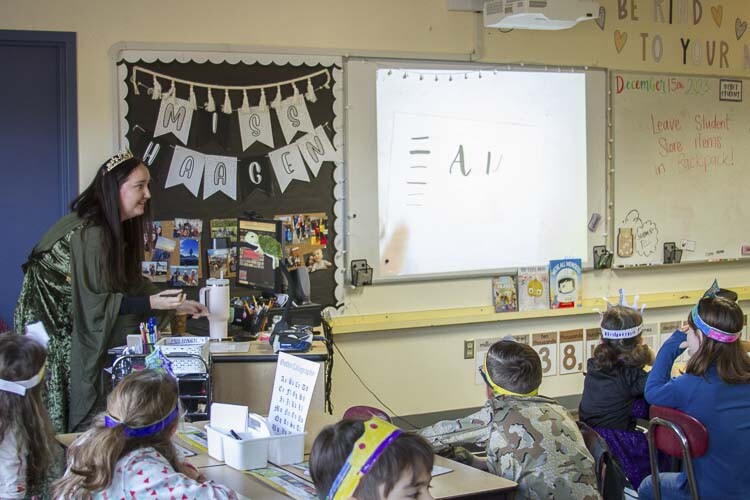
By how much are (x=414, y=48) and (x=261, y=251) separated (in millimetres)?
1798

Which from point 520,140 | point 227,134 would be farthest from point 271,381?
point 520,140

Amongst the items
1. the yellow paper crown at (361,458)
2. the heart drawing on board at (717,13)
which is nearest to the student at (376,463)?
the yellow paper crown at (361,458)

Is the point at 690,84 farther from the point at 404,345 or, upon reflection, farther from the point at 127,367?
the point at 127,367

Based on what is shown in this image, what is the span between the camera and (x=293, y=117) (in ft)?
15.5

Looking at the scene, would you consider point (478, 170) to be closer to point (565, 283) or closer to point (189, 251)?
point (565, 283)

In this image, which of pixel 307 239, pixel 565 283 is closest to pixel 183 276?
pixel 307 239

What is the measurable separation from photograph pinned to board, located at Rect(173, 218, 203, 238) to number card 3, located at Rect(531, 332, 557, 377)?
2.16m

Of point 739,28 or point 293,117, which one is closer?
point 293,117

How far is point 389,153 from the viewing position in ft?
16.5

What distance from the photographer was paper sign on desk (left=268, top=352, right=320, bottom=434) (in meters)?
2.49

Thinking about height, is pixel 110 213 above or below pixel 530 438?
above

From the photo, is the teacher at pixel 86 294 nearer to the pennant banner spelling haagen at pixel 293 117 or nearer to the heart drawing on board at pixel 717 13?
the pennant banner spelling haagen at pixel 293 117

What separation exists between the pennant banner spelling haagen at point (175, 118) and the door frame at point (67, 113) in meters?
0.40

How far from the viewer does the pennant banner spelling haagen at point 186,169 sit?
453 cm
